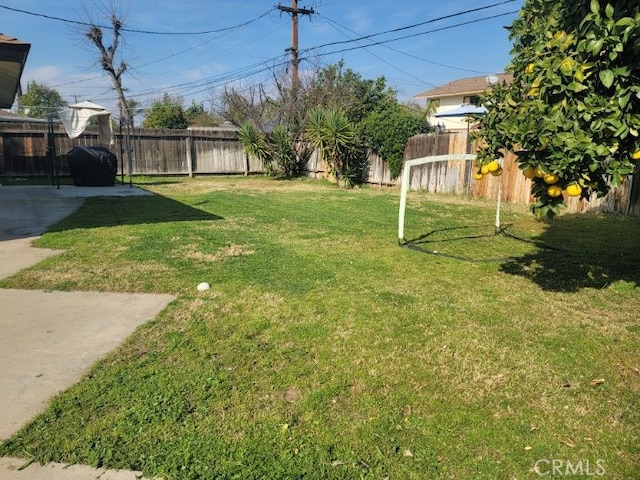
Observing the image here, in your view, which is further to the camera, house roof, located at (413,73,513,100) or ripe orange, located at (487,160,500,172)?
house roof, located at (413,73,513,100)

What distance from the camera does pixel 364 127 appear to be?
15.7 metres

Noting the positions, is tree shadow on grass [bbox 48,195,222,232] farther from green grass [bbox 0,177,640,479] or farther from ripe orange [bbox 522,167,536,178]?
ripe orange [bbox 522,167,536,178]

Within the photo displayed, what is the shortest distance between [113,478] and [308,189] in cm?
1299

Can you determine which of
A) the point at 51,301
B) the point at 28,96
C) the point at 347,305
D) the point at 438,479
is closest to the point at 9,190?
the point at 51,301

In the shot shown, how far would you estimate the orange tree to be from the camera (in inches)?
105

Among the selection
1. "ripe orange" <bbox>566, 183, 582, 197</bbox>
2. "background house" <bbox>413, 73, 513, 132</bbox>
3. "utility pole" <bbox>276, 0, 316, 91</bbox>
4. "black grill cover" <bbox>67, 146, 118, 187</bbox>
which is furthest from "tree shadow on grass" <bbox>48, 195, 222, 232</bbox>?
"background house" <bbox>413, 73, 513, 132</bbox>

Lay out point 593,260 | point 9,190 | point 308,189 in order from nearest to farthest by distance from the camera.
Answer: point 593,260, point 9,190, point 308,189

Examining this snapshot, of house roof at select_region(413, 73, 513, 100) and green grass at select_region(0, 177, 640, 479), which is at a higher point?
house roof at select_region(413, 73, 513, 100)

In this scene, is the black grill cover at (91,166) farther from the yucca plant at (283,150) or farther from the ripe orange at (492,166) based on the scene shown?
the ripe orange at (492,166)

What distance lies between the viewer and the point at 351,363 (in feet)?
10.5

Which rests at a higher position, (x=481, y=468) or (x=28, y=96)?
(x=28, y=96)

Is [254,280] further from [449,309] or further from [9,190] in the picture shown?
[9,190]

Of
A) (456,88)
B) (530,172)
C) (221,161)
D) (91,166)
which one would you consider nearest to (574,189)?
(530,172)

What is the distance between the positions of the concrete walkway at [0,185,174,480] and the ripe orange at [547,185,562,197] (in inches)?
118
